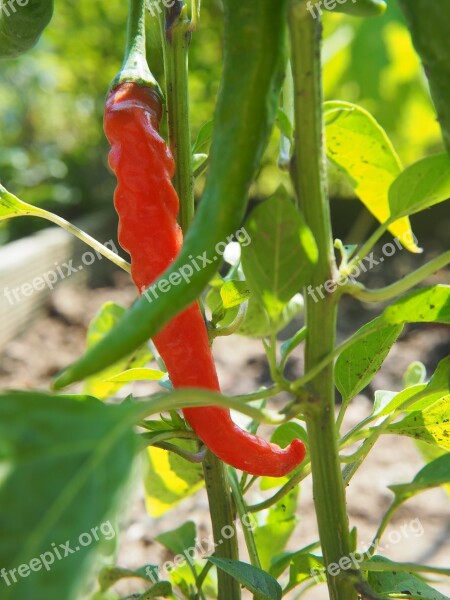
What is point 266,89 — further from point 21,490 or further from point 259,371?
point 259,371

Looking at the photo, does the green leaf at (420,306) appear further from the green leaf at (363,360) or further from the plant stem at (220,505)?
the plant stem at (220,505)

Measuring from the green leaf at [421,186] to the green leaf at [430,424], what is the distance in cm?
17

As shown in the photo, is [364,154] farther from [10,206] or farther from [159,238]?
[10,206]

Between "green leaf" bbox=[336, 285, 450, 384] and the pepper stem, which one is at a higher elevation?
the pepper stem

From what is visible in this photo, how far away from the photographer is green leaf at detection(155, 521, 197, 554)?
2.60 ft

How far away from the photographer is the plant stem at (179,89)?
0.54 m

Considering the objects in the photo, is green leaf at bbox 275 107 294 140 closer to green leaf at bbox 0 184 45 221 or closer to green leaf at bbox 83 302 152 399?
green leaf at bbox 0 184 45 221

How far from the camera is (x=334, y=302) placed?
446 mm

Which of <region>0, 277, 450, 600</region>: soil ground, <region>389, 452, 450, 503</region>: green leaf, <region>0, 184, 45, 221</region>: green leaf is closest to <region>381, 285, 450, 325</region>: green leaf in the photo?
<region>389, 452, 450, 503</region>: green leaf

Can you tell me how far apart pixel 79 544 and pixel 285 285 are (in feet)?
0.62

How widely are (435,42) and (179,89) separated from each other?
22 centimetres

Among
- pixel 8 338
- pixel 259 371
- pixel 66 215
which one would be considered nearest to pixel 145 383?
pixel 259 371

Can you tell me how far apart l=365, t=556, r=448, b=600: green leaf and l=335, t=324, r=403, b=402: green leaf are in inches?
5.6

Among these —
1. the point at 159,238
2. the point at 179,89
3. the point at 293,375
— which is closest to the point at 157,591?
the point at 159,238
